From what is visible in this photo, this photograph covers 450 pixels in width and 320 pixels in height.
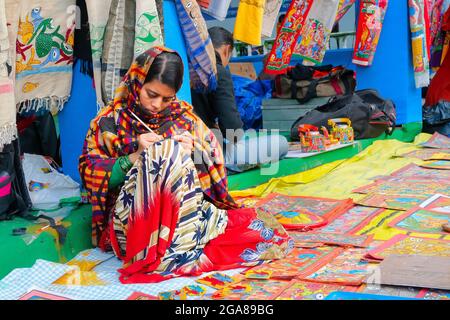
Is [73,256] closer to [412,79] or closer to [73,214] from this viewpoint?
[73,214]

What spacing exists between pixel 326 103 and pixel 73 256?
3776mm

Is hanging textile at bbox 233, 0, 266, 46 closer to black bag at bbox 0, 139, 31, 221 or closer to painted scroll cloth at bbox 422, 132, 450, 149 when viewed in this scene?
black bag at bbox 0, 139, 31, 221

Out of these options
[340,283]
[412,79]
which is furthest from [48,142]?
[412,79]

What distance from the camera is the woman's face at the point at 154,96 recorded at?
282 cm

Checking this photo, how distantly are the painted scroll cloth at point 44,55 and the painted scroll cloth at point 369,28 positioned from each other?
146 inches

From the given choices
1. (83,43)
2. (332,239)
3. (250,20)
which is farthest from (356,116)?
(83,43)

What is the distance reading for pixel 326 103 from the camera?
617cm

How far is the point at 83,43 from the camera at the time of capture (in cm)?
367

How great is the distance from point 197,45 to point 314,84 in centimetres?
280

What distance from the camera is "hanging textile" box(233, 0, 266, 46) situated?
4.39 meters

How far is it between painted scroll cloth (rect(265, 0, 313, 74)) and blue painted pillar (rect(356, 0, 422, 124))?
112 centimetres

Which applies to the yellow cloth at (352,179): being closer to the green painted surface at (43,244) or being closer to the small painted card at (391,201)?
the small painted card at (391,201)

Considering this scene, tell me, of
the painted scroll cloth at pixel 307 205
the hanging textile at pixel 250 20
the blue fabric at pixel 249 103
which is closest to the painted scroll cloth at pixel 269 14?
the hanging textile at pixel 250 20
